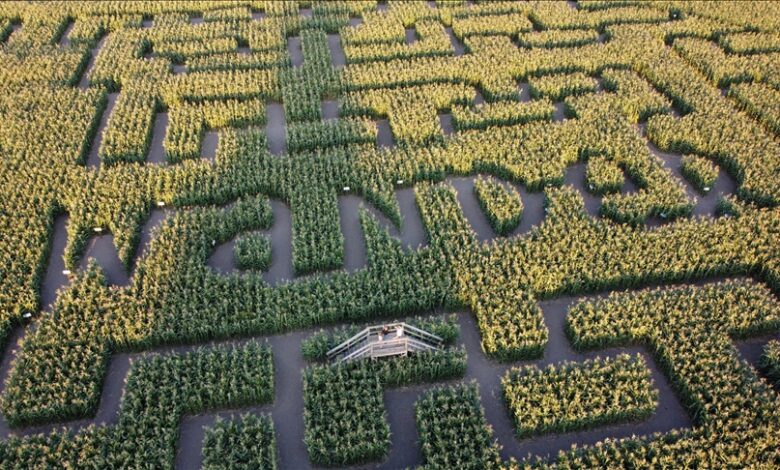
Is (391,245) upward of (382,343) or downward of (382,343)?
upward

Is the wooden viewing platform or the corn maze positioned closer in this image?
the corn maze

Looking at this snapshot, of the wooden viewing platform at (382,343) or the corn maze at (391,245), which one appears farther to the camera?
the wooden viewing platform at (382,343)

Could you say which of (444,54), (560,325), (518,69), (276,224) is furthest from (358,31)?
(560,325)

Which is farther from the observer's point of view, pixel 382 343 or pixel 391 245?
pixel 391 245
